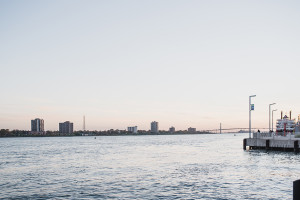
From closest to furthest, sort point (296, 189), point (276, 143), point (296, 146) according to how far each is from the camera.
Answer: point (296, 189) → point (296, 146) → point (276, 143)

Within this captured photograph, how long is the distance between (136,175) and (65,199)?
12254mm

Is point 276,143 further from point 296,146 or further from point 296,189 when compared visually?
point 296,189

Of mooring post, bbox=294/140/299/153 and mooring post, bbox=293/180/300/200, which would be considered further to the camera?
mooring post, bbox=294/140/299/153

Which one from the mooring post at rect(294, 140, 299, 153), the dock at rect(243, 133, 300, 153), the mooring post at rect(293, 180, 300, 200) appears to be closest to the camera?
the mooring post at rect(293, 180, 300, 200)

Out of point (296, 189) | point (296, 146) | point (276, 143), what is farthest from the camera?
point (276, 143)

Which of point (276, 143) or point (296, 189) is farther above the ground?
point (296, 189)

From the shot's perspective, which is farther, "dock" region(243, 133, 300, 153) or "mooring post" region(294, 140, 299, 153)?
"dock" region(243, 133, 300, 153)

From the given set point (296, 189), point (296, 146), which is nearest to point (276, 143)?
point (296, 146)

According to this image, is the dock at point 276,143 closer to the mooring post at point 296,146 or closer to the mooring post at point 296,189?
the mooring post at point 296,146

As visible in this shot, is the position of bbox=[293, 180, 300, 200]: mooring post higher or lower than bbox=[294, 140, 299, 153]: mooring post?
higher

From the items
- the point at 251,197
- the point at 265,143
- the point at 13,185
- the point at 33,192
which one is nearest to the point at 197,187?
the point at 251,197

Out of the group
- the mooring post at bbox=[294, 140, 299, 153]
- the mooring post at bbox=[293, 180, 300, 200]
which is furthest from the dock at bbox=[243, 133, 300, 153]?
the mooring post at bbox=[293, 180, 300, 200]

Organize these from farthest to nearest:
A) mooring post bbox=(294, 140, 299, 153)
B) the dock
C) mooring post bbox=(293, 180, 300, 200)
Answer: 1. the dock
2. mooring post bbox=(294, 140, 299, 153)
3. mooring post bbox=(293, 180, 300, 200)

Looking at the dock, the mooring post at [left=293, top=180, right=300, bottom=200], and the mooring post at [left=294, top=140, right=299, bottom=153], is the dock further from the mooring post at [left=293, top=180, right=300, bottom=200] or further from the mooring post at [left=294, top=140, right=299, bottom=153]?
the mooring post at [left=293, top=180, right=300, bottom=200]
